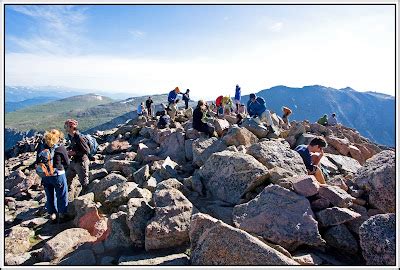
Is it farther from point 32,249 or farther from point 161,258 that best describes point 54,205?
point 161,258

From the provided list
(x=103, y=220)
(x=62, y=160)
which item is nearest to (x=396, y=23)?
(x=103, y=220)

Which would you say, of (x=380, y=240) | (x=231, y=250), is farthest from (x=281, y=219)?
(x=380, y=240)

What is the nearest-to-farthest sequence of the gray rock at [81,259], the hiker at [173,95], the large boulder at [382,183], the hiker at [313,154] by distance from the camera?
the gray rock at [81,259]
the large boulder at [382,183]
the hiker at [313,154]
the hiker at [173,95]

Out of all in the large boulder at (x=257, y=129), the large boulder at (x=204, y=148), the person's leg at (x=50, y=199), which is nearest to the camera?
the person's leg at (x=50, y=199)

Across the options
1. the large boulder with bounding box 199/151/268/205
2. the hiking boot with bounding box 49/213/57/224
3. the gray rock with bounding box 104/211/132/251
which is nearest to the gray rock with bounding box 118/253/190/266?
the gray rock with bounding box 104/211/132/251

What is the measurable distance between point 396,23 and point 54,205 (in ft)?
43.2

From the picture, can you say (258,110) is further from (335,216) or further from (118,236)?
(118,236)

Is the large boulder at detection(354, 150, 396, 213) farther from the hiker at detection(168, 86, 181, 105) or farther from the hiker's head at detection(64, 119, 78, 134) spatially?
the hiker at detection(168, 86, 181, 105)

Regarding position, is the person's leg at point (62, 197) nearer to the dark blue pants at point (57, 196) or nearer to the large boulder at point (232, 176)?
the dark blue pants at point (57, 196)

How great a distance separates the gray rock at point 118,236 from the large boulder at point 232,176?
12.4ft

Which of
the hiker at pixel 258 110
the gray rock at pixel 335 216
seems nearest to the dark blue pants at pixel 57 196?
the gray rock at pixel 335 216

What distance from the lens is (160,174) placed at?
1428 cm

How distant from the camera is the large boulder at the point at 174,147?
57.6ft

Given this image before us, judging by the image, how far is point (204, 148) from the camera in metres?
16.3
